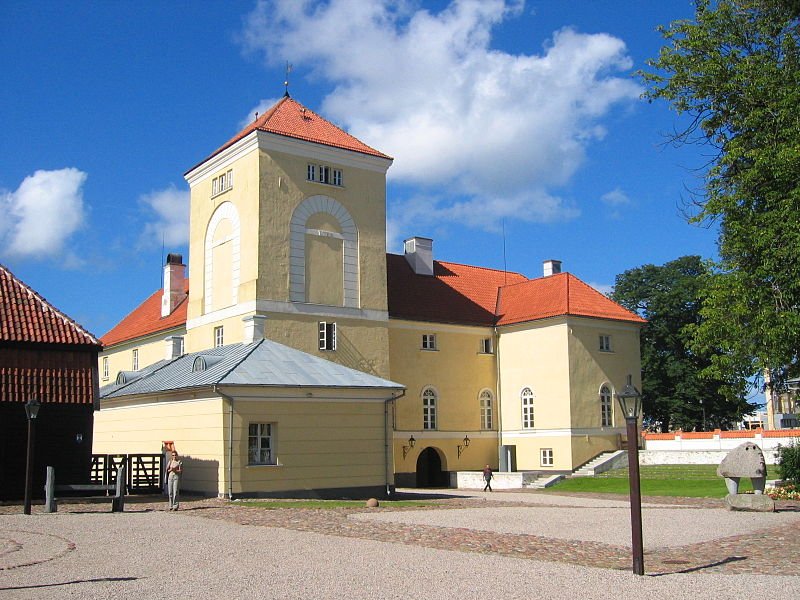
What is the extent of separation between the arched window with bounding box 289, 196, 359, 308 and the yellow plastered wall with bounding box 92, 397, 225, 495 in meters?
7.22

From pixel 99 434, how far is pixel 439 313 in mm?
15422

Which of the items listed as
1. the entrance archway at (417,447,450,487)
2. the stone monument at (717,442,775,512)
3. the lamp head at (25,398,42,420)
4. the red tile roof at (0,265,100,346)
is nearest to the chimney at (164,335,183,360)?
the entrance archway at (417,447,450,487)

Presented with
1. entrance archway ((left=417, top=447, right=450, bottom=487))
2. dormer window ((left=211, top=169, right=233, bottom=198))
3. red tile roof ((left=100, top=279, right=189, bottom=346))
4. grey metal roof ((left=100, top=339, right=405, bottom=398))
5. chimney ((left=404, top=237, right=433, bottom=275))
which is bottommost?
entrance archway ((left=417, top=447, right=450, bottom=487))

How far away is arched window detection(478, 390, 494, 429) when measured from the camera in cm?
3912

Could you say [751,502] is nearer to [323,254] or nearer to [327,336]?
[327,336]

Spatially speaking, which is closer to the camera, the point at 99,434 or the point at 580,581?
the point at 580,581

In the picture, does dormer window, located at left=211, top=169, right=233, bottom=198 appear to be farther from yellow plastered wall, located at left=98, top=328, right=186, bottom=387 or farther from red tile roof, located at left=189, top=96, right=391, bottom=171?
yellow plastered wall, located at left=98, top=328, right=186, bottom=387

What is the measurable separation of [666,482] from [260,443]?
47.9 feet

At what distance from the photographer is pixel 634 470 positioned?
11.3 metres

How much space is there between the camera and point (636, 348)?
39.2 meters

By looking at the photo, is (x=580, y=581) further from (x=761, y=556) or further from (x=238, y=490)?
(x=238, y=490)

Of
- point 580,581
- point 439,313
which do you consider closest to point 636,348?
point 439,313

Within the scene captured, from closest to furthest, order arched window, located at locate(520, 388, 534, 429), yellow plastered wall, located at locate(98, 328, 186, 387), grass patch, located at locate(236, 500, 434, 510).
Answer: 1. grass patch, located at locate(236, 500, 434, 510)
2. arched window, located at locate(520, 388, 534, 429)
3. yellow plastered wall, located at locate(98, 328, 186, 387)

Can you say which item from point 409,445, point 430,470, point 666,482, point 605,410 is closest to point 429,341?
point 409,445
